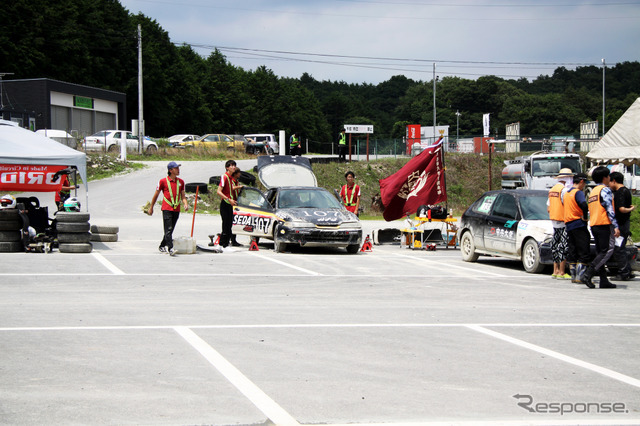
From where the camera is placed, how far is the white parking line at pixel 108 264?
41.1ft

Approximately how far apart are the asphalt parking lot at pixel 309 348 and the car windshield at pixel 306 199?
4380 millimetres

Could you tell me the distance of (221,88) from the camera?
101375mm

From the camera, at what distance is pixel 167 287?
1091cm

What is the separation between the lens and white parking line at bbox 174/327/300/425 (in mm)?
4855

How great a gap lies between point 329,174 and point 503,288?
28137mm

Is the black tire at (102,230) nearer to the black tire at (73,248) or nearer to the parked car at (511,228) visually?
the black tire at (73,248)

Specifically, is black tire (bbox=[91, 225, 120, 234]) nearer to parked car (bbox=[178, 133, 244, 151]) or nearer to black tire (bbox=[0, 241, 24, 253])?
black tire (bbox=[0, 241, 24, 253])

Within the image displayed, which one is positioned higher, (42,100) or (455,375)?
(42,100)

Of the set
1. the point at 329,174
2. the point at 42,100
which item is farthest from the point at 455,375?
the point at 42,100

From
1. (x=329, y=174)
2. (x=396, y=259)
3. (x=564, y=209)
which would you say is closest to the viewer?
(x=564, y=209)

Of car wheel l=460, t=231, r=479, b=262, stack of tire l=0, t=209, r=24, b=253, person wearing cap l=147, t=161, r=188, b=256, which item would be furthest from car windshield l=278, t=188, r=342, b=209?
stack of tire l=0, t=209, r=24, b=253

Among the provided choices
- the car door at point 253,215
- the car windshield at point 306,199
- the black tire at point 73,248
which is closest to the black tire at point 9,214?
the black tire at point 73,248

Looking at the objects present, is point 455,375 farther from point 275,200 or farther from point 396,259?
point 275,200

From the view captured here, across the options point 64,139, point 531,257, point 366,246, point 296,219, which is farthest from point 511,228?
point 64,139
